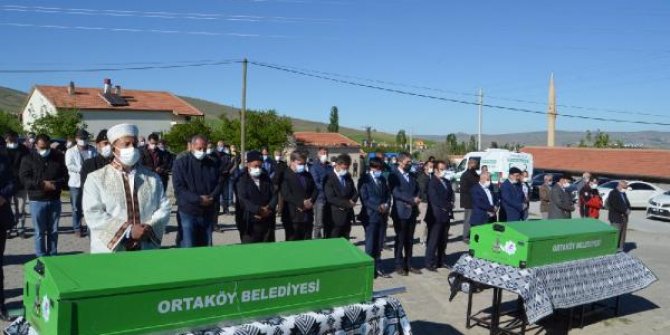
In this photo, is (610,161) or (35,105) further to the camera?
(35,105)

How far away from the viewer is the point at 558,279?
5980 millimetres

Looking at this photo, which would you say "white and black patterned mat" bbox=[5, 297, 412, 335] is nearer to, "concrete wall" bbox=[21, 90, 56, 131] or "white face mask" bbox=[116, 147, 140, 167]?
"white face mask" bbox=[116, 147, 140, 167]

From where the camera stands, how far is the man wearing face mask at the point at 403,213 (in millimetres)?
8938

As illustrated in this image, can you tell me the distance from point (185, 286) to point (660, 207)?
71.0ft

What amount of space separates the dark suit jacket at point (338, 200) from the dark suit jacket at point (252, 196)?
3.99 feet

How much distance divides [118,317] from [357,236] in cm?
1005

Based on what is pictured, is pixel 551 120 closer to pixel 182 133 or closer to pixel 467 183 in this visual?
pixel 182 133

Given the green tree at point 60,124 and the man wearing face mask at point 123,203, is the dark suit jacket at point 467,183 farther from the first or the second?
the green tree at point 60,124

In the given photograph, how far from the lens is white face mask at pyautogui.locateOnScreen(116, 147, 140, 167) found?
431 cm

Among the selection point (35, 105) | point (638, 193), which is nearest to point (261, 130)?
point (638, 193)

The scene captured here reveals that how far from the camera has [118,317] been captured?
264 centimetres

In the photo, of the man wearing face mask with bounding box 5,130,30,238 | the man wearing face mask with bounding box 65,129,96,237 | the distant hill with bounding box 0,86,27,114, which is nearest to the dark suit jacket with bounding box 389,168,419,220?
the man wearing face mask with bounding box 65,129,96,237

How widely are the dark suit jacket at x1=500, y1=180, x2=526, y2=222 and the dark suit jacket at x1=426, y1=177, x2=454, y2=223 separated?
4.55ft

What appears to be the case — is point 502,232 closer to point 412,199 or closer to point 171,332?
point 412,199
